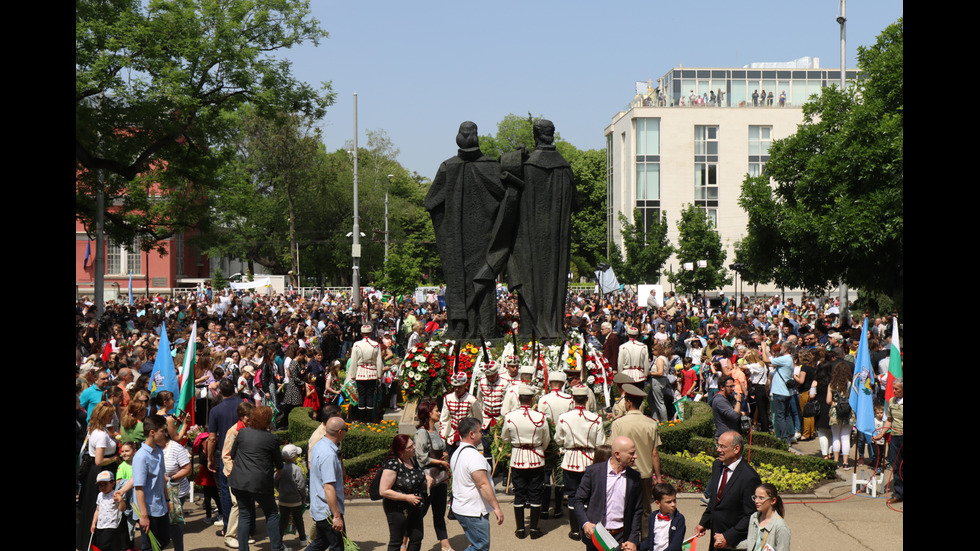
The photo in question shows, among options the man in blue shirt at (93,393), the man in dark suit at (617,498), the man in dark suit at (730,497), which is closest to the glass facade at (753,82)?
the man in blue shirt at (93,393)

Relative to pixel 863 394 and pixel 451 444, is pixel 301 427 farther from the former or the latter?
pixel 863 394

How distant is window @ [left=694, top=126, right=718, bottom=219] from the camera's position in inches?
2501

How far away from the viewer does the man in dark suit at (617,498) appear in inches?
290

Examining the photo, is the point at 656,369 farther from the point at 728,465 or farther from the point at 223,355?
the point at 728,465

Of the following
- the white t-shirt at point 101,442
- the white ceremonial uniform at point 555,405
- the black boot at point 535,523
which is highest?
the white ceremonial uniform at point 555,405

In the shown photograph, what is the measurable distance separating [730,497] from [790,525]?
3.40m

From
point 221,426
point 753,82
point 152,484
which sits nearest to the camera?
point 152,484

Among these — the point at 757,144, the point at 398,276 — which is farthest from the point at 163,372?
the point at 757,144

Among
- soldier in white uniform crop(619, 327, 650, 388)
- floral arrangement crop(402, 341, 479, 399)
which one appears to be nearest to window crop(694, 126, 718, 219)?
soldier in white uniform crop(619, 327, 650, 388)

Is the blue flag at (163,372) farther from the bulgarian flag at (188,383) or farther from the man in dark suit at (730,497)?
the man in dark suit at (730,497)

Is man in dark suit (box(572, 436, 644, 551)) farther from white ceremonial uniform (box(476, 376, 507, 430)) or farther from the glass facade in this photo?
the glass facade

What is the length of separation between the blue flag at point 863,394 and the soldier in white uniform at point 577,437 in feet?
14.5

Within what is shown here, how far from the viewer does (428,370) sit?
576 inches

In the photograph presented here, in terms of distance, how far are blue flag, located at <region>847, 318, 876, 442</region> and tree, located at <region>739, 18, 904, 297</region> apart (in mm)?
13764
